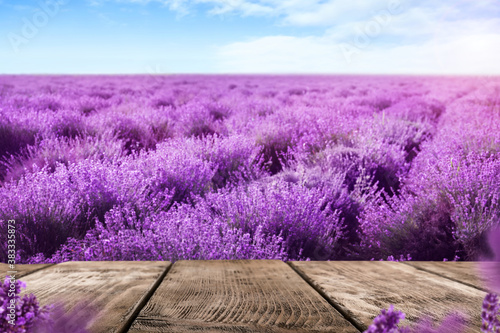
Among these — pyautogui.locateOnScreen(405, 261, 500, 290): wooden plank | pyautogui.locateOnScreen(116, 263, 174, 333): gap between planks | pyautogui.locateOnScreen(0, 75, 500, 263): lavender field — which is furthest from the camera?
pyautogui.locateOnScreen(0, 75, 500, 263): lavender field

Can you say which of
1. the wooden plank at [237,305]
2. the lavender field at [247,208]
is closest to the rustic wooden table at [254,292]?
the wooden plank at [237,305]

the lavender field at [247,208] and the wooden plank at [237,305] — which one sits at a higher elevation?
the wooden plank at [237,305]

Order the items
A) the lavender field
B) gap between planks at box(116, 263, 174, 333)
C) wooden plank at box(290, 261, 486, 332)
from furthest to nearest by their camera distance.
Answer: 1. the lavender field
2. wooden plank at box(290, 261, 486, 332)
3. gap between planks at box(116, 263, 174, 333)

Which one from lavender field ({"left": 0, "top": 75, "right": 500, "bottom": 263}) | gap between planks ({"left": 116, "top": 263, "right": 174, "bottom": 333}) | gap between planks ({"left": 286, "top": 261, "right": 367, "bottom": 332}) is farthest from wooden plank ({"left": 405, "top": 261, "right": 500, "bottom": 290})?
gap between planks ({"left": 116, "top": 263, "right": 174, "bottom": 333})

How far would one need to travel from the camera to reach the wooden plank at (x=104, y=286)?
3.19 feet

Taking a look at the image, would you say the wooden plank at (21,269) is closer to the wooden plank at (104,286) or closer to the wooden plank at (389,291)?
the wooden plank at (104,286)

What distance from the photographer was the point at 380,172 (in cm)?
377

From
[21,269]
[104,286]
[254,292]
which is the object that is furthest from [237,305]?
[21,269]

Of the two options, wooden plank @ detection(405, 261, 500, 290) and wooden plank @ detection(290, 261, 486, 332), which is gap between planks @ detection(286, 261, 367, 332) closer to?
wooden plank @ detection(290, 261, 486, 332)

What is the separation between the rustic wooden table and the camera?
3.08ft

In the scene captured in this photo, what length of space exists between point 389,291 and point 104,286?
0.86 m

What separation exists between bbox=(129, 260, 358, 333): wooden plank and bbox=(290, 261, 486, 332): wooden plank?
0.20ft

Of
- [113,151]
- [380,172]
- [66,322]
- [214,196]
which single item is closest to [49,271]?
[66,322]

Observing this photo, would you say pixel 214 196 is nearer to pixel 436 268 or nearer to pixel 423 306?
pixel 436 268
